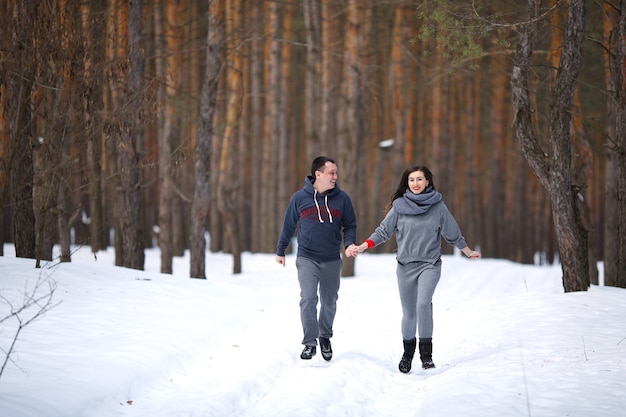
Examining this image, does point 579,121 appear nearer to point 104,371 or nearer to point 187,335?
point 187,335

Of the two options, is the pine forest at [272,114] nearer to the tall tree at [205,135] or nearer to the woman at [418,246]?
the tall tree at [205,135]

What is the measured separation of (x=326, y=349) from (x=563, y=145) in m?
5.04

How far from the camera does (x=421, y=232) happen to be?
7031mm

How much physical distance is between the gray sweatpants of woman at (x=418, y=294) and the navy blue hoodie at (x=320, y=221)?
0.68 m

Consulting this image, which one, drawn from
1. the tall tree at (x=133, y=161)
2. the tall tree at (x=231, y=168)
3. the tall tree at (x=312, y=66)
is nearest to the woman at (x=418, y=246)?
Answer: the tall tree at (x=133, y=161)

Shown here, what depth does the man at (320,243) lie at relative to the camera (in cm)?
726

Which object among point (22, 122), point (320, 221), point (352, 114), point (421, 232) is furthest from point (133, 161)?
point (421, 232)

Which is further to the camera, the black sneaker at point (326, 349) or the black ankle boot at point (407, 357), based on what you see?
the black sneaker at point (326, 349)

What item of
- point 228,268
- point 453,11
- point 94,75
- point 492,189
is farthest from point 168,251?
point 492,189

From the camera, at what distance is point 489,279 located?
17.4 metres

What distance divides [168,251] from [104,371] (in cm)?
1013

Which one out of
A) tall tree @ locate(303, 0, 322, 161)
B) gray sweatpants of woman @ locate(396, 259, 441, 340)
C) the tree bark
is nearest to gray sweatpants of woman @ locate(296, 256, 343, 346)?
gray sweatpants of woman @ locate(396, 259, 441, 340)

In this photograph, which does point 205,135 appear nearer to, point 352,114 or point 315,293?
point 352,114

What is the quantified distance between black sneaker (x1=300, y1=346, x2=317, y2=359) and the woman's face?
1891 mm
